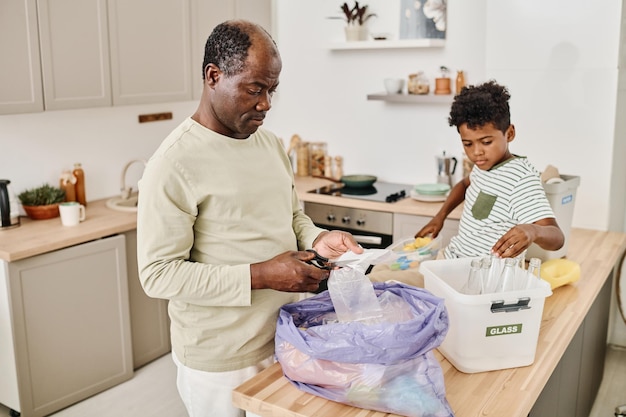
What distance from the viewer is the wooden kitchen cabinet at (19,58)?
2943 mm

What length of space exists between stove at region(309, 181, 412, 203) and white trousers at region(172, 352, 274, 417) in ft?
6.78

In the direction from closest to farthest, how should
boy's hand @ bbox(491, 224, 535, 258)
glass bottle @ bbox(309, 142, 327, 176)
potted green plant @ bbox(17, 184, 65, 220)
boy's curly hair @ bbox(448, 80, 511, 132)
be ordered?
boy's hand @ bbox(491, 224, 535, 258) < boy's curly hair @ bbox(448, 80, 511, 132) < potted green plant @ bbox(17, 184, 65, 220) < glass bottle @ bbox(309, 142, 327, 176)

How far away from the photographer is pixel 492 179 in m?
2.35

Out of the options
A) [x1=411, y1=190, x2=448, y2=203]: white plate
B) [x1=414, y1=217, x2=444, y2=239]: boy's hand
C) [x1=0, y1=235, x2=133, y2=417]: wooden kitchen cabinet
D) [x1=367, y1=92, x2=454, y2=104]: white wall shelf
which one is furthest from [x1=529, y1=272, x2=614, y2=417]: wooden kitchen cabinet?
[x1=0, y1=235, x2=133, y2=417]: wooden kitchen cabinet

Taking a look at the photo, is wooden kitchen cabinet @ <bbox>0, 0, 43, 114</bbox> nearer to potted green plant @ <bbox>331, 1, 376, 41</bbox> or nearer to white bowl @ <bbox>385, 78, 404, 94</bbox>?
potted green plant @ <bbox>331, 1, 376, 41</bbox>

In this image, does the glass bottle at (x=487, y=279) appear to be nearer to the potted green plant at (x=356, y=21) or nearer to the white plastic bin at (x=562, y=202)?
the white plastic bin at (x=562, y=202)

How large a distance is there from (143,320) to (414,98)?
1896 millimetres

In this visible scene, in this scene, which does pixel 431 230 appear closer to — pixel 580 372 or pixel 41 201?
pixel 580 372

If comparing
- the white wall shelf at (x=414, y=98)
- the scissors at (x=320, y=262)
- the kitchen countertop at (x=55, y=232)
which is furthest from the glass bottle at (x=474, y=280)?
the white wall shelf at (x=414, y=98)

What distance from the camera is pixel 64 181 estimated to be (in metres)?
3.54

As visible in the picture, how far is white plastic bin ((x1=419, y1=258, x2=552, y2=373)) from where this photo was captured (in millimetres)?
1693

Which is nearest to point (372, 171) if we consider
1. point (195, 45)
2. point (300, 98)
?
point (300, 98)

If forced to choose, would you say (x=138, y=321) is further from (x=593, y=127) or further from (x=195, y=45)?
(x=593, y=127)

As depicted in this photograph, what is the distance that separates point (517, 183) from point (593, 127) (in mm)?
1240
